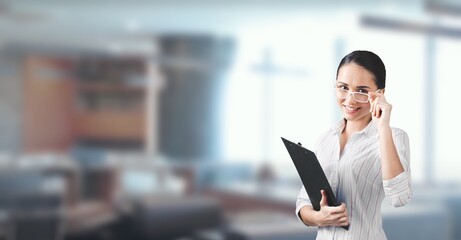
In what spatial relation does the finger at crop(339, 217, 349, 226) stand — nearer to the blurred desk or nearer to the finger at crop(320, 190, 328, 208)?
the finger at crop(320, 190, 328, 208)

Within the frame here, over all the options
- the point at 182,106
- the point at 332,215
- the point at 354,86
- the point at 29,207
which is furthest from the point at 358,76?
the point at 29,207

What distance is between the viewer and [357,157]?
1.46 feet

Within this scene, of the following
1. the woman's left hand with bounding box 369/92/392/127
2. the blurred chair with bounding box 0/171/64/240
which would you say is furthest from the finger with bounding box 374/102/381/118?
the blurred chair with bounding box 0/171/64/240

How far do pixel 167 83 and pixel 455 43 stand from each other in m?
0.87

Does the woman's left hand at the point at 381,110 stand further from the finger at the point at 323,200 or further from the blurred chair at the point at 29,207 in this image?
the blurred chair at the point at 29,207

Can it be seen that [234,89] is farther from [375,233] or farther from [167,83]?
[375,233]

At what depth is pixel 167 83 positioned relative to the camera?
1.64 m

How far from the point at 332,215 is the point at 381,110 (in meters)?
0.09

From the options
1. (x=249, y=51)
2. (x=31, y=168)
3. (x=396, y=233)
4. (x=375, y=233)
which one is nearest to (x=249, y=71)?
(x=249, y=51)

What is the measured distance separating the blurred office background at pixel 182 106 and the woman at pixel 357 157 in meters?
1.14

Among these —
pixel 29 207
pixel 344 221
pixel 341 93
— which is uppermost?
pixel 341 93

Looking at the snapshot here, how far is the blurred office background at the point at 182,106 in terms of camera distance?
1636 mm

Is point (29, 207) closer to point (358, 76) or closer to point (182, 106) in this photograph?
point (182, 106)

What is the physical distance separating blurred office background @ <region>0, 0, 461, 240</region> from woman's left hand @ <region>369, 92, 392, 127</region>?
1.18 m
